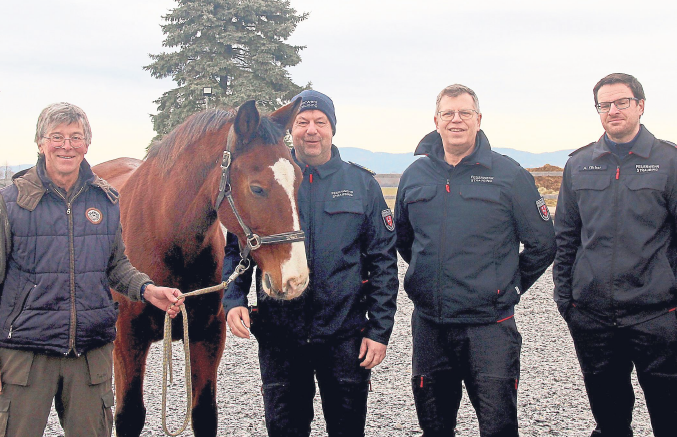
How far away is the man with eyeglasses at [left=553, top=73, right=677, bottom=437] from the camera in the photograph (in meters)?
2.87

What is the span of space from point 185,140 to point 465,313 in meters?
1.63

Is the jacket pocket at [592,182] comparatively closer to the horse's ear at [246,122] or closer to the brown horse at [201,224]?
the brown horse at [201,224]

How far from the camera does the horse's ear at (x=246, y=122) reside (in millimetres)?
2610

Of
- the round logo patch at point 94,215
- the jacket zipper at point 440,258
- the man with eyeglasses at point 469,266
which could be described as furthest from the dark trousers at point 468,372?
the round logo patch at point 94,215

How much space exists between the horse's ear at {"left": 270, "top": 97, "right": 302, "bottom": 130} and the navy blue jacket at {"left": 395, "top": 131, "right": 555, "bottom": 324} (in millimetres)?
690

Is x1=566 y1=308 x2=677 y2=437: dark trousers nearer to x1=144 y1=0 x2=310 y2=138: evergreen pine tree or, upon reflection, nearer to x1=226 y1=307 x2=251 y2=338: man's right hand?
x1=226 y1=307 x2=251 y2=338: man's right hand

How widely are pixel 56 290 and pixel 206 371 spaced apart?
131 centimetres

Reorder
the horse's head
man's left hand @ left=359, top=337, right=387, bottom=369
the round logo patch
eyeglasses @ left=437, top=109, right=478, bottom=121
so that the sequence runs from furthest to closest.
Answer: eyeglasses @ left=437, top=109, right=478, bottom=121
man's left hand @ left=359, top=337, right=387, bottom=369
the horse's head
the round logo patch

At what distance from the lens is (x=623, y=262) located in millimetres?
2885

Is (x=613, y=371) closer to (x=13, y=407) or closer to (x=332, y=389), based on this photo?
(x=332, y=389)

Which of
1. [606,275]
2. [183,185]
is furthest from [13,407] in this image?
[606,275]

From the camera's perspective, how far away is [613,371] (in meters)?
3.04

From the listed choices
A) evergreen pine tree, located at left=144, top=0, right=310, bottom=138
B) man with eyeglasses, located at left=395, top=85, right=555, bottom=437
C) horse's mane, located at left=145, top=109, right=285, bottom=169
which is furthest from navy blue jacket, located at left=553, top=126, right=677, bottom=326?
evergreen pine tree, located at left=144, top=0, right=310, bottom=138

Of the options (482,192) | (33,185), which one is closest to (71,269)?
(33,185)
